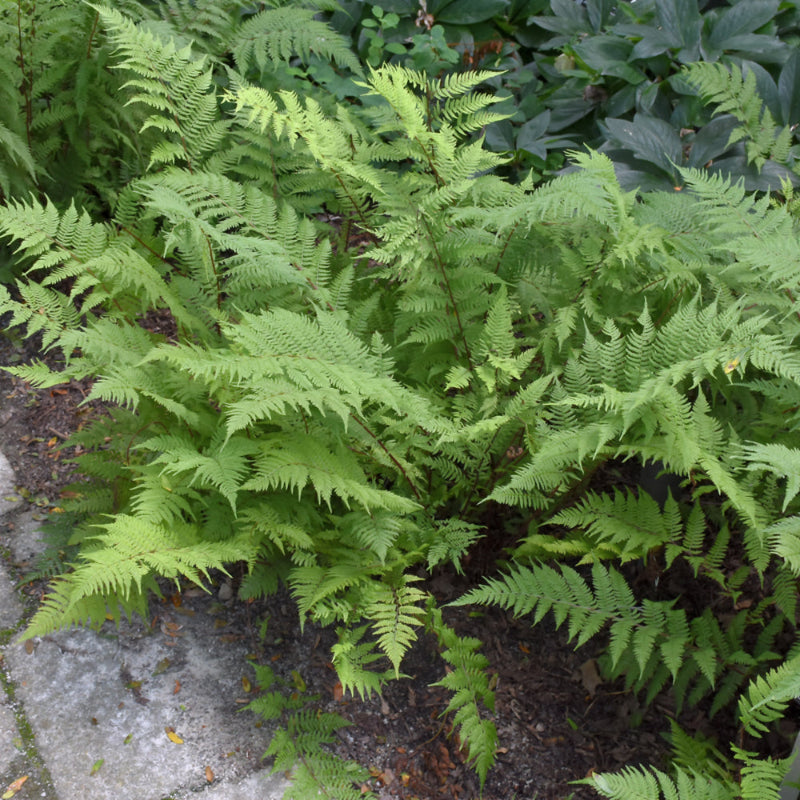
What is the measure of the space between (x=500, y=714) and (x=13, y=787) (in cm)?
130

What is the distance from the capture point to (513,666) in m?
2.25

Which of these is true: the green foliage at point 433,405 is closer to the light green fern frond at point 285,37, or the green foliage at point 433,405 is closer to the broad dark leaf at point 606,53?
the light green fern frond at point 285,37

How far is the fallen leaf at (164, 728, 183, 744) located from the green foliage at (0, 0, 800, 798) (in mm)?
294

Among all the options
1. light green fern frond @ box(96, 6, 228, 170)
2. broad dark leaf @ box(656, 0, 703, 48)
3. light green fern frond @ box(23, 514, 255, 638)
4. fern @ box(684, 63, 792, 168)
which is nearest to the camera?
light green fern frond @ box(23, 514, 255, 638)

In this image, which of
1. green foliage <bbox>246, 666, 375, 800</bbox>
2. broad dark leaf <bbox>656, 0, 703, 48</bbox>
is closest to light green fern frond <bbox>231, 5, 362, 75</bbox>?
broad dark leaf <bbox>656, 0, 703, 48</bbox>

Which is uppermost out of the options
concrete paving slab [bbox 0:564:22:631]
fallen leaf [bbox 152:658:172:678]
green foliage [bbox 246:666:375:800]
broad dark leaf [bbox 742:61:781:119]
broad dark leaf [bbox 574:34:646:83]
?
broad dark leaf [bbox 574:34:646:83]

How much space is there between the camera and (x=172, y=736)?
2.01 metres

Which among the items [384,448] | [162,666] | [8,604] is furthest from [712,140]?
[8,604]

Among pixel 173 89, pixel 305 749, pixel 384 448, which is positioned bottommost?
pixel 305 749

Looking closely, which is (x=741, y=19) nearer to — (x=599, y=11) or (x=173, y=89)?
(x=599, y=11)

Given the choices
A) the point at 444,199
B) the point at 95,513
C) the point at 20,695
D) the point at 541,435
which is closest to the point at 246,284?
the point at 444,199

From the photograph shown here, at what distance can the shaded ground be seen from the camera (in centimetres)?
202

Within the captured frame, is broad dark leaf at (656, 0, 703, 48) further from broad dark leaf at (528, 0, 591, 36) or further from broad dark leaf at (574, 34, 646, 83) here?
broad dark leaf at (528, 0, 591, 36)

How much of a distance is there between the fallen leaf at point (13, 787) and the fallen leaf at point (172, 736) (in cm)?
35
